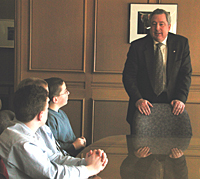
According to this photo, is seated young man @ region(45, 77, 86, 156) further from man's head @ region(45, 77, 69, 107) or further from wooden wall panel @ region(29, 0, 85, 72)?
wooden wall panel @ region(29, 0, 85, 72)

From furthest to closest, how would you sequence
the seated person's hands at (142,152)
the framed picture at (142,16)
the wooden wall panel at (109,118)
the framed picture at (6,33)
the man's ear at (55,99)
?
the framed picture at (6,33)
the wooden wall panel at (109,118)
the framed picture at (142,16)
the man's ear at (55,99)
the seated person's hands at (142,152)

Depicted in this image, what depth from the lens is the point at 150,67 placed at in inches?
96.0

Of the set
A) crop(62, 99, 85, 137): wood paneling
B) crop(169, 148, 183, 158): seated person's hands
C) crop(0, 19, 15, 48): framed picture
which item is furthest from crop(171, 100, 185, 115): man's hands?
crop(0, 19, 15, 48): framed picture

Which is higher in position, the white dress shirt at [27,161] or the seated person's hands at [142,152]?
the white dress shirt at [27,161]

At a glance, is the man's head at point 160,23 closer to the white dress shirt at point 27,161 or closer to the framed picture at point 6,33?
the white dress shirt at point 27,161

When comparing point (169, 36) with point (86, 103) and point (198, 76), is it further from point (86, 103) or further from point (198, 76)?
point (86, 103)

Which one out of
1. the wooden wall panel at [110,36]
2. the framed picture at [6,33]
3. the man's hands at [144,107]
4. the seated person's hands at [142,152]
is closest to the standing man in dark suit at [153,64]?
the man's hands at [144,107]

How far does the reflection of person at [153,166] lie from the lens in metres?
1.02

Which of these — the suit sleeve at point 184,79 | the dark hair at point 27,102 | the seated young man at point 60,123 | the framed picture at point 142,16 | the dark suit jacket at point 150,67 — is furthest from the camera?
the framed picture at point 142,16

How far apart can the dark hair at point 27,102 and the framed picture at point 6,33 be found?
11.4 ft

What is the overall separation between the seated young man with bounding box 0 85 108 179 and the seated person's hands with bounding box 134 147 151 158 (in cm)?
26

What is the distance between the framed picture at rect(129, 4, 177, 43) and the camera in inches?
136

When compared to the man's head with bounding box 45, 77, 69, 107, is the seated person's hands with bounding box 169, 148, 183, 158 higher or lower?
lower

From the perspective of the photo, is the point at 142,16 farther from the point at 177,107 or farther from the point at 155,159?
the point at 155,159
